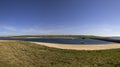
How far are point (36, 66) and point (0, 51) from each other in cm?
687

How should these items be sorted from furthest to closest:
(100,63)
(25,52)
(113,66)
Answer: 1. (25,52)
2. (100,63)
3. (113,66)

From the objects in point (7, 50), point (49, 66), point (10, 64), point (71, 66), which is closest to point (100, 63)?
point (71, 66)

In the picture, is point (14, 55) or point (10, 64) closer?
point (10, 64)

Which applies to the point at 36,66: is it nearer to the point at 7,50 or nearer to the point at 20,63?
the point at 20,63

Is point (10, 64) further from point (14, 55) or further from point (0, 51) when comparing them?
point (0, 51)

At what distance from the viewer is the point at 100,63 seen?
16719mm

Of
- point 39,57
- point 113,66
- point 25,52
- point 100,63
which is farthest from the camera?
point 25,52

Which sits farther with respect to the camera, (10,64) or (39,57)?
(39,57)

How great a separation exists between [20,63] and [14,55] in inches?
123

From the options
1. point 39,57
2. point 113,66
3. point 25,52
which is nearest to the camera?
point 113,66

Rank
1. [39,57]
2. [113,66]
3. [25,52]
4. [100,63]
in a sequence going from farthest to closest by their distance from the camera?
[25,52]
[39,57]
[100,63]
[113,66]

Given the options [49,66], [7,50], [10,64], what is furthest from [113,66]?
[7,50]

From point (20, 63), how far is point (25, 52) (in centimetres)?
450

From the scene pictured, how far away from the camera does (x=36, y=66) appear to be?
51.5ft
